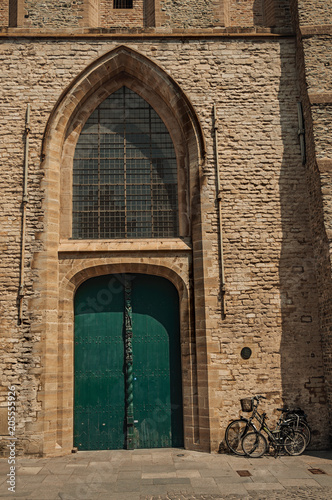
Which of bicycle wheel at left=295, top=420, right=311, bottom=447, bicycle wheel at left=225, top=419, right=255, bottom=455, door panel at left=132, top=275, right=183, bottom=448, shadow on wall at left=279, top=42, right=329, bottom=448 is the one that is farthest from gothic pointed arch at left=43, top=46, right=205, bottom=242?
bicycle wheel at left=295, top=420, right=311, bottom=447

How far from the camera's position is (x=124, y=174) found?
31.8 feet

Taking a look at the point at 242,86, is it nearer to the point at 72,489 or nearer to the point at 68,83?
the point at 68,83

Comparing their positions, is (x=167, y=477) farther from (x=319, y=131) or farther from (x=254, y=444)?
(x=319, y=131)

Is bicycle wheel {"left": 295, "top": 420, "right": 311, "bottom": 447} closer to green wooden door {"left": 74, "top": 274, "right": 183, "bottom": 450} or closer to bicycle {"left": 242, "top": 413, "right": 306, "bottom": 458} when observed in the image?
bicycle {"left": 242, "top": 413, "right": 306, "bottom": 458}

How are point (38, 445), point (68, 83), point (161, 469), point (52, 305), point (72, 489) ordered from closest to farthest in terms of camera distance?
point (72, 489) → point (161, 469) → point (38, 445) → point (52, 305) → point (68, 83)

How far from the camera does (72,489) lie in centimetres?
624

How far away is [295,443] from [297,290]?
277 centimetres

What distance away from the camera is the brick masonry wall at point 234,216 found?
8.46m

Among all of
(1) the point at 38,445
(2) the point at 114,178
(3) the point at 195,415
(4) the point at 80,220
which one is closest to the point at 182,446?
(3) the point at 195,415

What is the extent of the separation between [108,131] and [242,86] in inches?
119

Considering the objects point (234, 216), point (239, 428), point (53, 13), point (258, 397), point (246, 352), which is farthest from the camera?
point (53, 13)

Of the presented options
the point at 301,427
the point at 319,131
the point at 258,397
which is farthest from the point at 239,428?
the point at 319,131

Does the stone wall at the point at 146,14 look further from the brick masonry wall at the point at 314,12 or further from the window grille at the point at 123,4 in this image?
the brick masonry wall at the point at 314,12

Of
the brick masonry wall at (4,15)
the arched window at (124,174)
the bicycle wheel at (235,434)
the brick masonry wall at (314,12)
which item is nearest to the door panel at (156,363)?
the bicycle wheel at (235,434)
